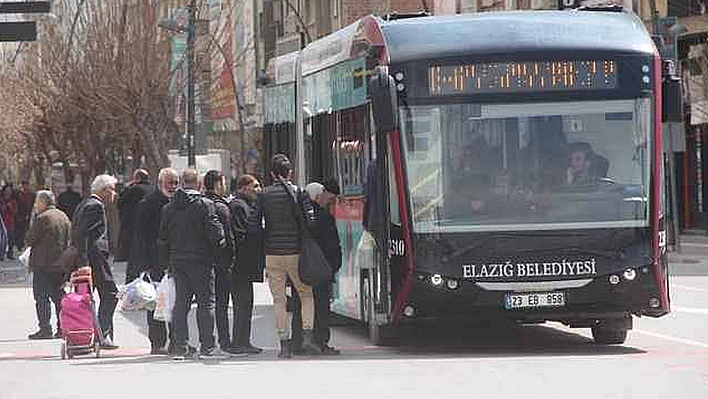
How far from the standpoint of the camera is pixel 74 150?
61562 millimetres

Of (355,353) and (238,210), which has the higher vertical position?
(238,210)

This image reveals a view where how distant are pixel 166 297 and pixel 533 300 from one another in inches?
132

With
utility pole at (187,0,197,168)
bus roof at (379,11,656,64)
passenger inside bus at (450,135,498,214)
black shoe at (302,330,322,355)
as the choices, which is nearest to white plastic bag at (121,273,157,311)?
black shoe at (302,330,322,355)

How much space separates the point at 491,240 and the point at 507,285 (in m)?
0.41

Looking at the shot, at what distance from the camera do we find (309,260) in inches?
707

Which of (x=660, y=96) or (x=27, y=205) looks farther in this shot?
(x=27, y=205)

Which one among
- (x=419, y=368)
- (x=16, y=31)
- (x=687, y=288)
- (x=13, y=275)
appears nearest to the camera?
(x=419, y=368)

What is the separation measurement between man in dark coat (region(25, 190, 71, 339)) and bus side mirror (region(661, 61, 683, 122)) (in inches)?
273

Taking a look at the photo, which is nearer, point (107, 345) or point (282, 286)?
point (282, 286)

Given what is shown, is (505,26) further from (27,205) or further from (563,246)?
(27,205)

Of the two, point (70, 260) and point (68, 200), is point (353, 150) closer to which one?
point (70, 260)

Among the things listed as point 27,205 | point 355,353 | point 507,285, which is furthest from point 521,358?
point 27,205

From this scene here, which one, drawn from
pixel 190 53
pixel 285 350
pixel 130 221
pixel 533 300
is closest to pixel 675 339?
pixel 533 300

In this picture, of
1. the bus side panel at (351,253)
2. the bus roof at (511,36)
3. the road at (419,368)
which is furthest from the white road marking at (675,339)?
the bus side panel at (351,253)
